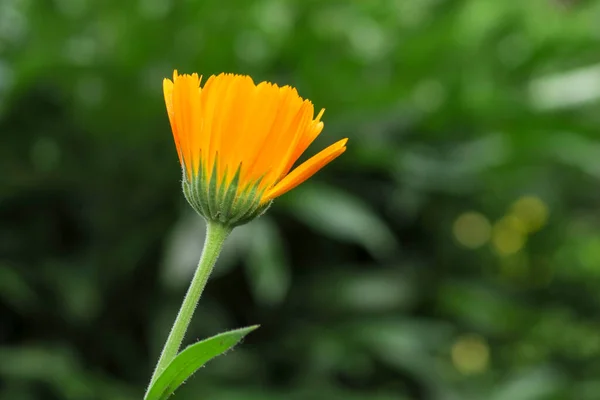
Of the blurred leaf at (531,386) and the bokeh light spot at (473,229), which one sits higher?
the bokeh light spot at (473,229)

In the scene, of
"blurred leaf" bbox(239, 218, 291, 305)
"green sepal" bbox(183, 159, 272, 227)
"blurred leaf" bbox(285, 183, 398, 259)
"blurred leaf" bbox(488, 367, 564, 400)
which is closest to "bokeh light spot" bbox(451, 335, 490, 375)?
"blurred leaf" bbox(488, 367, 564, 400)

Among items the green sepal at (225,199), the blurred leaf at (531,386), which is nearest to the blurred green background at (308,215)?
the blurred leaf at (531,386)

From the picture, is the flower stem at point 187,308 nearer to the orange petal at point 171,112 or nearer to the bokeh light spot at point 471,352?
the orange petal at point 171,112

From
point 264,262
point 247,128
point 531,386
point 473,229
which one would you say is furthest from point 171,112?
point 473,229

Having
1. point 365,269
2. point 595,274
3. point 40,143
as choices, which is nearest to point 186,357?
point 40,143

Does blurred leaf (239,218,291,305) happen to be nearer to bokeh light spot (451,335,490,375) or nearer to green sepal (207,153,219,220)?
bokeh light spot (451,335,490,375)

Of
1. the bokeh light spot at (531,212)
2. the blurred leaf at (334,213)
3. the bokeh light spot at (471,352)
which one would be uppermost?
the bokeh light spot at (531,212)
